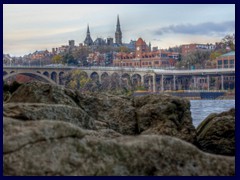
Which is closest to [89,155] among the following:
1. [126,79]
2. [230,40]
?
[126,79]

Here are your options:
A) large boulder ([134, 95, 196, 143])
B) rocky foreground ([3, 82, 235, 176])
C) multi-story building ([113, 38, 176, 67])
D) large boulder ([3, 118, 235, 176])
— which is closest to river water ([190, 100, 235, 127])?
large boulder ([134, 95, 196, 143])

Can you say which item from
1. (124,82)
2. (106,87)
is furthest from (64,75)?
(124,82)

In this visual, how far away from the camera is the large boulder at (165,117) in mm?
9609

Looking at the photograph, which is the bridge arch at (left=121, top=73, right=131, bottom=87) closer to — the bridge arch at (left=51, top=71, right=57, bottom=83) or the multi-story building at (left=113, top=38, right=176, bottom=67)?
the bridge arch at (left=51, top=71, right=57, bottom=83)

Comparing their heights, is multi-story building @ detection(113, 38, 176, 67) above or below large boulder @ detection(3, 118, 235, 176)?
above

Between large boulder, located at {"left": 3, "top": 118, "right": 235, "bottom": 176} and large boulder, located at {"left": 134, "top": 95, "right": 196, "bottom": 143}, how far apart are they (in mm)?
4537

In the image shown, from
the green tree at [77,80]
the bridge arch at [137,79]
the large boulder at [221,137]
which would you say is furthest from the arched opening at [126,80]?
the large boulder at [221,137]

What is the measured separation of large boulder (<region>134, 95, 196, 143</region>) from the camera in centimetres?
961

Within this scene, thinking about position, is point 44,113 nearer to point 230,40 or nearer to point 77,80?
point 77,80

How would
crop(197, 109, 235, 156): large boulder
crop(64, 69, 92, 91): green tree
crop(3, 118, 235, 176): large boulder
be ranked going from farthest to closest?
Result: crop(64, 69, 92, 91): green tree < crop(197, 109, 235, 156): large boulder < crop(3, 118, 235, 176): large boulder

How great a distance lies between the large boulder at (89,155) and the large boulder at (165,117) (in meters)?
4.54

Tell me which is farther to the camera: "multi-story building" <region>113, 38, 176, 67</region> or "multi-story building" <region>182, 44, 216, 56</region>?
"multi-story building" <region>182, 44, 216, 56</region>

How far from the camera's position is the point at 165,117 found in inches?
386

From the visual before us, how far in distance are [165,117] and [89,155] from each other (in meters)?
5.32
